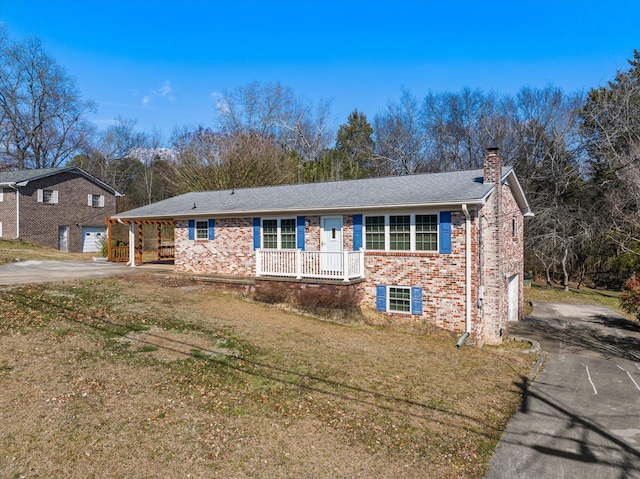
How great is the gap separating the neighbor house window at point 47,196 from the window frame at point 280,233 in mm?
20887

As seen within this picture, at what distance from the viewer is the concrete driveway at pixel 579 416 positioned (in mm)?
5777

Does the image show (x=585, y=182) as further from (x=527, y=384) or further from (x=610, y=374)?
(x=527, y=384)

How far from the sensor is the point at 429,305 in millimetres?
13133

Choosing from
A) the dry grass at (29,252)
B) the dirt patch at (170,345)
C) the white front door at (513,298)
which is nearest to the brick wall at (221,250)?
the dirt patch at (170,345)

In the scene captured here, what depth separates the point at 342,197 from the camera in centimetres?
1562

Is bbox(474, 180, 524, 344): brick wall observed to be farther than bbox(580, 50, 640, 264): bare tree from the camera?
No

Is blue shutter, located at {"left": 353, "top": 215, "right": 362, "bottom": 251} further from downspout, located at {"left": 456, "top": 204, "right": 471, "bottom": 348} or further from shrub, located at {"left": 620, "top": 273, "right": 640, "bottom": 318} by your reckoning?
shrub, located at {"left": 620, "top": 273, "right": 640, "bottom": 318}

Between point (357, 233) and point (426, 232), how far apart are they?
236 cm

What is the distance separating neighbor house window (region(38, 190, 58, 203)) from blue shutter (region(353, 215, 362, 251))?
81.0ft

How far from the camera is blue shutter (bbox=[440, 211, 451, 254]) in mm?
12776

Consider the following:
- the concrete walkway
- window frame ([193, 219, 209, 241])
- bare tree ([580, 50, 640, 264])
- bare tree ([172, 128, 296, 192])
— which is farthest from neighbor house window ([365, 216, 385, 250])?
bare tree ([172, 128, 296, 192])

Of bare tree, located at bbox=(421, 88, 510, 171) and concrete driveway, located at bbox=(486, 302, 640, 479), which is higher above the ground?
bare tree, located at bbox=(421, 88, 510, 171)

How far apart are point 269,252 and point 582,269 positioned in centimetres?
2337

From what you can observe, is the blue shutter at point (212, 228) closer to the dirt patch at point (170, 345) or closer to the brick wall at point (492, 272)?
the dirt patch at point (170, 345)
